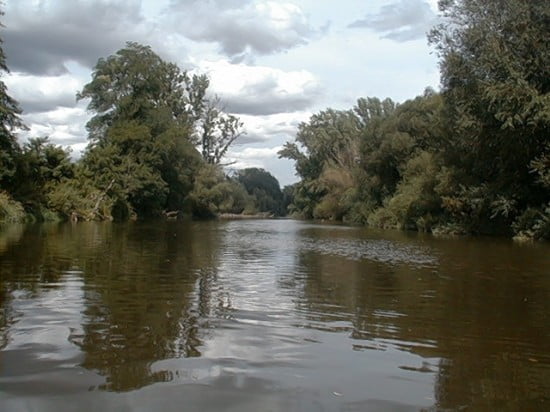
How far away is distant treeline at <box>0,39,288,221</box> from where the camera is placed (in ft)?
137

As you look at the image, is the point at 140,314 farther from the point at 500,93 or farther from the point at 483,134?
the point at 483,134

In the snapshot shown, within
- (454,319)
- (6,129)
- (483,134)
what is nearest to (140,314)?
(454,319)

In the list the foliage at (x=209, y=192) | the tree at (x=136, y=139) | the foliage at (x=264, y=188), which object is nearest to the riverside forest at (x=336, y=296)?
the tree at (x=136, y=139)

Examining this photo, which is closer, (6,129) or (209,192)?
(6,129)

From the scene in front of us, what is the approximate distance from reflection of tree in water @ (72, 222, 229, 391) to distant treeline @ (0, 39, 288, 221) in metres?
25.1

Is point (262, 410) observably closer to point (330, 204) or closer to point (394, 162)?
point (394, 162)

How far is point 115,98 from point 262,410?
2451 inches

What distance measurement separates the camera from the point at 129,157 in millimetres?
58750

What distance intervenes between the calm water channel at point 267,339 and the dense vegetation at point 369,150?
17.5 metres

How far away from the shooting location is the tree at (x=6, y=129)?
3615cm

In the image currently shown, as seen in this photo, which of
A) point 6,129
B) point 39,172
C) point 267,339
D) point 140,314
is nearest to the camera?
point 267,339

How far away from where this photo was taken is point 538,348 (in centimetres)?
675

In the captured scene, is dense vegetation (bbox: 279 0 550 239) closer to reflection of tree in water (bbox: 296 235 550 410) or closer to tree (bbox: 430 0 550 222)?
tree (bbox: 430 0 550 222)

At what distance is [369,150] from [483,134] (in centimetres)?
2615
